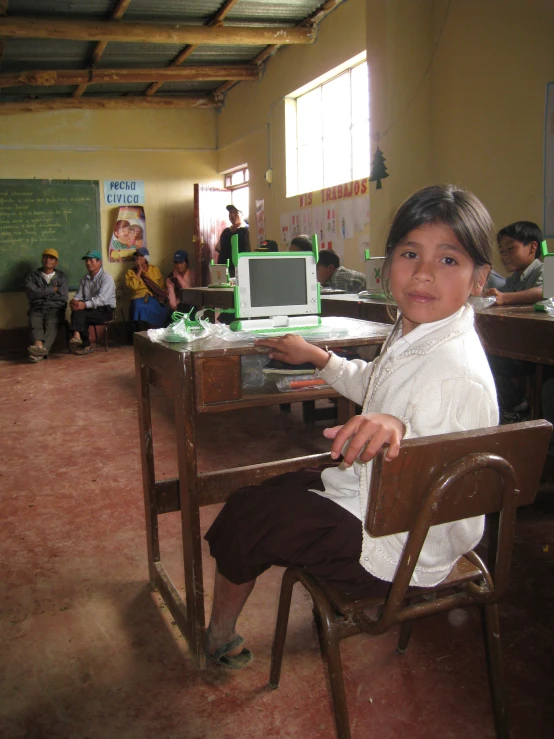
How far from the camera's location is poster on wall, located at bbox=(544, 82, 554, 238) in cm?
364

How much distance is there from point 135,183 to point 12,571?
709 cm

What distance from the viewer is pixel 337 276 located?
15.3ft

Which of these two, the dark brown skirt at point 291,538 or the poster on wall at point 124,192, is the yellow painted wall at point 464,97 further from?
the poster on wall at point 124,192

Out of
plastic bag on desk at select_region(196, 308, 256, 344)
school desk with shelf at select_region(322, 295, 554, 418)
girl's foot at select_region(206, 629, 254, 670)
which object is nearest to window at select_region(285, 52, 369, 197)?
school desk with shelf at select_region(322, 295, 554, 418)

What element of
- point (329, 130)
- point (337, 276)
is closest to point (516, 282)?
point (337, 276)

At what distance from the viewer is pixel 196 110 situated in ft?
27.9

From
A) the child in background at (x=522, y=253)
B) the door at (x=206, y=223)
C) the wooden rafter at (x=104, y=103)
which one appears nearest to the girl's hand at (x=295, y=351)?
the child in background at (x=522, y=253)

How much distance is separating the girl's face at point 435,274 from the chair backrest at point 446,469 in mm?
305

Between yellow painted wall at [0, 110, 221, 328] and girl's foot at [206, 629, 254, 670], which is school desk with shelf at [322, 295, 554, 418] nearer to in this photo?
girl's foot at [206, 629, 254, 670]

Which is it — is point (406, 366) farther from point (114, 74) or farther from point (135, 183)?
point (135, 183)

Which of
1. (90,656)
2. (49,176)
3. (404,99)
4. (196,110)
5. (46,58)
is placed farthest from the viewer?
(196,110)

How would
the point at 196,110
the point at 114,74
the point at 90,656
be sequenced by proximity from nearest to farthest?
1. the point at 90,656
2. the point at 114,74
3. the point at 196,110

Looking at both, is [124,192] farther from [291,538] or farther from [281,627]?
[291,538]

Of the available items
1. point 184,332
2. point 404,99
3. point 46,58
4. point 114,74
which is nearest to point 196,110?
point 114,74
